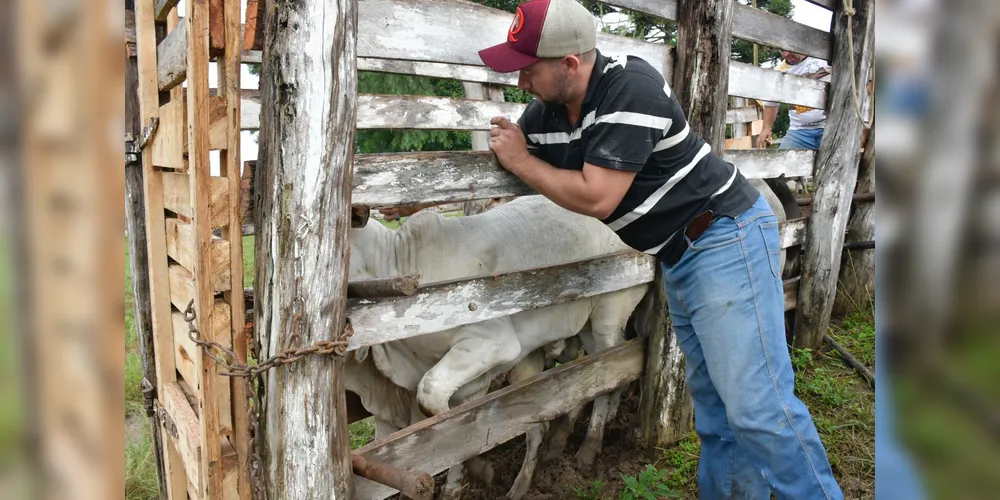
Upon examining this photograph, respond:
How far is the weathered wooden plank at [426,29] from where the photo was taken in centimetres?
252

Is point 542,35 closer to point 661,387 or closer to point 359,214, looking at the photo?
point 359,214

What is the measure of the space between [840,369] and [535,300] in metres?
2.86

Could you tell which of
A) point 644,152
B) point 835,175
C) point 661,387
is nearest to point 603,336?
point 661,387

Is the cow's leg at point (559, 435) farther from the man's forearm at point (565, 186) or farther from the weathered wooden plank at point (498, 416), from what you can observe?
the man's forearm at point (565, 186)

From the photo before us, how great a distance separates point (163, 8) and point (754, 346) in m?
2.67

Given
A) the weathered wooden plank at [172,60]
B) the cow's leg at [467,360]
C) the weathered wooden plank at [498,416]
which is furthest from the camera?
the cow's leg at [467,360]

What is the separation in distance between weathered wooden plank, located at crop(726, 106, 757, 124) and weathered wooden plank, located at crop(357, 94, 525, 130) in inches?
199

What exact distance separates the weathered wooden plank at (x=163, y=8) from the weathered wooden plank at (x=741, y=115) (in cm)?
741

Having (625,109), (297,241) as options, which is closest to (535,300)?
(625,109)

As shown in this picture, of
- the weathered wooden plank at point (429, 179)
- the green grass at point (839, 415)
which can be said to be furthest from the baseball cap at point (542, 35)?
the green grass at point (839, 415)

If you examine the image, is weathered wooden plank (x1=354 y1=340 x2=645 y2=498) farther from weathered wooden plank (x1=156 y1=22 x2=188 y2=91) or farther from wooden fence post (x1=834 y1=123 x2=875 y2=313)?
wooden fence post (x1=834 y1=123 x2=875 y2=313)

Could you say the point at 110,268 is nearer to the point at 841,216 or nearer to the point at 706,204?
the point at 706,204

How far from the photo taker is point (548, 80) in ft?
8.73

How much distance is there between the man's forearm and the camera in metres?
2.54
